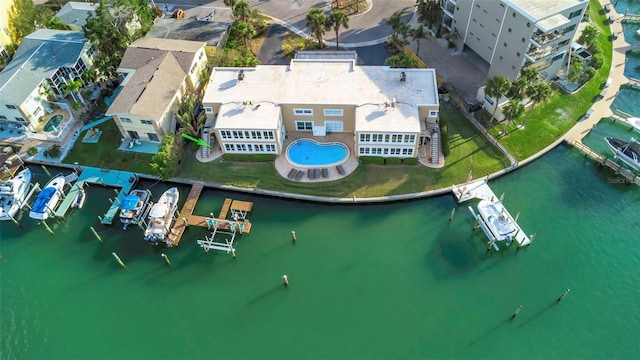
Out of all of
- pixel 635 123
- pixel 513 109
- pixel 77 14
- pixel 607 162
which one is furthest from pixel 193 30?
pixel 635 123

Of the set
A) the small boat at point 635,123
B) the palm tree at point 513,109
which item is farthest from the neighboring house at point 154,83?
the small boat at point 635,123

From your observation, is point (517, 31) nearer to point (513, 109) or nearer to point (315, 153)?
point (513, 109)

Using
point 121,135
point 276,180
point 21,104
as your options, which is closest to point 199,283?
point 276,180

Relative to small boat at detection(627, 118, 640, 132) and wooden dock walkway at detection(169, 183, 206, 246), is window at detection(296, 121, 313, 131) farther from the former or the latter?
small boat at detection(627, 118, 640, 132)

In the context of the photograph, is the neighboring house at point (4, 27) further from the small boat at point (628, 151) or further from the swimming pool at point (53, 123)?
the small boat at point (628, 151)

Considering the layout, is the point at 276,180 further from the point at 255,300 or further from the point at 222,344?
the point at 222,344

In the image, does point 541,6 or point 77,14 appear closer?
point 541,6

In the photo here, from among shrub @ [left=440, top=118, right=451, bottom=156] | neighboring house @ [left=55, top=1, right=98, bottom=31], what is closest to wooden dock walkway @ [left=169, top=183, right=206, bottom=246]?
shrub @ [left=440, top=118, right=451, bottom=156]
